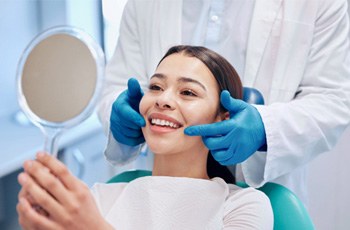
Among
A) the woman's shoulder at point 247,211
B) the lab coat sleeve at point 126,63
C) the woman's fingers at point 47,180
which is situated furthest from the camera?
the lab coat sleeve at point 126,63

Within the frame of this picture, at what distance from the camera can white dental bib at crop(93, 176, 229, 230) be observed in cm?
118

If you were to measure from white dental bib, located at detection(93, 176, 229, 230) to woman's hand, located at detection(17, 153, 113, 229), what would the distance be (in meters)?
0.45

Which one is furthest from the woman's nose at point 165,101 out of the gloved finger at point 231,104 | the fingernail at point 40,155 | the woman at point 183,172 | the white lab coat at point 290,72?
the fingernail at point 40,155

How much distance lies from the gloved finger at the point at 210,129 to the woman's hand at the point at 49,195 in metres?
0.44

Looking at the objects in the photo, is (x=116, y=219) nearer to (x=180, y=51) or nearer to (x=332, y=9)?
(x=180, y=51)

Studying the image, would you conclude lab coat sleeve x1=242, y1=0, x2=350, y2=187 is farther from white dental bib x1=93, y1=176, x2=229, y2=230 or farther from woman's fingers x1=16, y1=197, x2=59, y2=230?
woman's fingers x1=16, y1=197, x2=59, y2=230

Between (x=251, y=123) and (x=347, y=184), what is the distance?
1.19 meters

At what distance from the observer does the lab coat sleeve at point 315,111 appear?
50.4 inches

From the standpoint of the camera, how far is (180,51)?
132 centimetres

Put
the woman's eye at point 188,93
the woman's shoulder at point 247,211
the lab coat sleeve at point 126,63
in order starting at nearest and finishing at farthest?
1. the woman's shoulder at point 247,211
2. the woman's eye at point 188,93
3. the lab coat sleeve at point 126,63

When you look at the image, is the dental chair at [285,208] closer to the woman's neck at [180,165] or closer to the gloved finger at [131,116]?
the woman's neck at [180,165]

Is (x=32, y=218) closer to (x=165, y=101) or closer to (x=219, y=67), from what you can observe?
(x=165, y=101)

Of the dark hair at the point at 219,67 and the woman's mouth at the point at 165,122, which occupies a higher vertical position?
the dark hair at the point at 219,67

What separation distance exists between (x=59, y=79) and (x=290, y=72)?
77 cm
